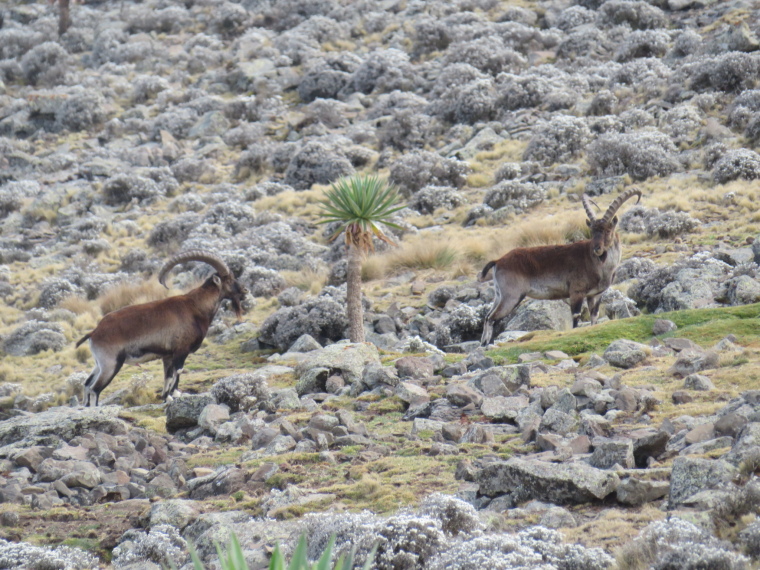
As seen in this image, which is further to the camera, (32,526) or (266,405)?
(266,405)

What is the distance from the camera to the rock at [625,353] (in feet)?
32.3

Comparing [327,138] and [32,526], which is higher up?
[32,526]

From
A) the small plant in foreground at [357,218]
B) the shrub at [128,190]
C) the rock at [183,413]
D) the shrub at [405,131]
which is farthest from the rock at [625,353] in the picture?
the shrub at [128,190]

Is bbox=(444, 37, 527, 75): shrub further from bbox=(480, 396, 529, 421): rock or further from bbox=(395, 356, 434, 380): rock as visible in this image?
bbox=(480, 396, 529, 421): rock

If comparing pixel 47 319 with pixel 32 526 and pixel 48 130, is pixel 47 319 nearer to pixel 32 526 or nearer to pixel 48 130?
pixel 32 526

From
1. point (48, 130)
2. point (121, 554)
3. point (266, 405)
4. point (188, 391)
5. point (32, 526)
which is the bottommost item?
point (48, 130)

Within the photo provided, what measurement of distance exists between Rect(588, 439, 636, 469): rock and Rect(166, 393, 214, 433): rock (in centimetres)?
547

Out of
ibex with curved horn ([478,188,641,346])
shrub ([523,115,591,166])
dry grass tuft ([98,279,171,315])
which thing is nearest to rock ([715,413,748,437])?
ibex with curved horn ([478,188,641,346])

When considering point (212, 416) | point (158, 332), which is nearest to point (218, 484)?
point (212, 416)

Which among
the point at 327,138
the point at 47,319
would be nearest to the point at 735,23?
the point at 327,138

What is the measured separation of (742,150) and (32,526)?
20140mm

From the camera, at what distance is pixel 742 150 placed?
22000 mm

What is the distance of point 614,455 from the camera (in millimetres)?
6121

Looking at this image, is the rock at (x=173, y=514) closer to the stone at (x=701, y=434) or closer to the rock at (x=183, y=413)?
the rock at (x=183, y=413)
